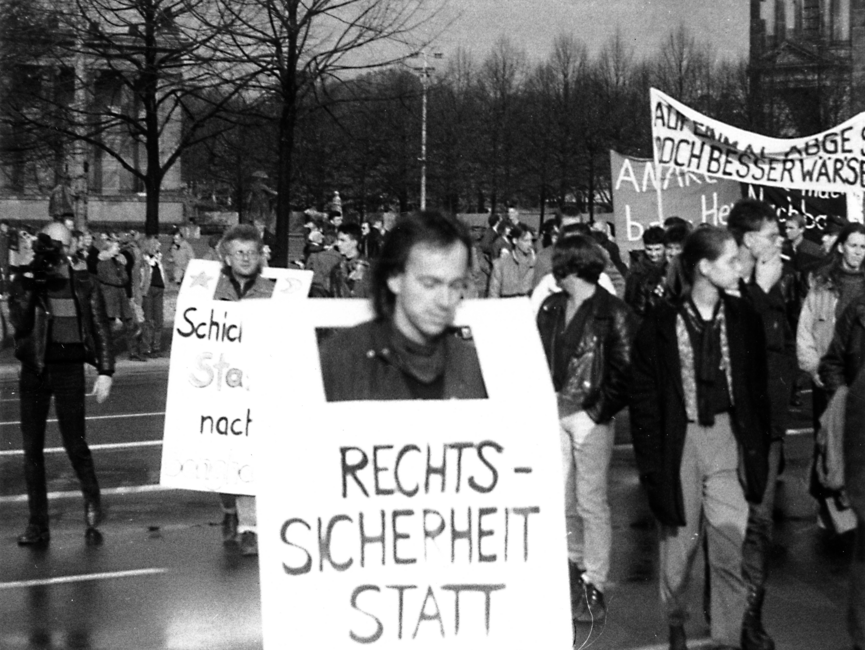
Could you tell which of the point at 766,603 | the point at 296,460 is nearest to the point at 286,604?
the point at 296,460

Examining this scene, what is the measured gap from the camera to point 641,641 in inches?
232

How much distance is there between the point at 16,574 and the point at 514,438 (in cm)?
453

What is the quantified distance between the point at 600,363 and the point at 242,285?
2.35m

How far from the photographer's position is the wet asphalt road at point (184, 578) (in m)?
5.97

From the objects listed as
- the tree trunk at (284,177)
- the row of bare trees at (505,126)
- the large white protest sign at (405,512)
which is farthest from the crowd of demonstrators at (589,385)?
the row of bare trees at (505,126)

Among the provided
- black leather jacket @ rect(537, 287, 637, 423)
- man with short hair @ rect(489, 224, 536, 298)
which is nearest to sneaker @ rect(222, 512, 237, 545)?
black leather jacket @ rect(537, 287, 637, 423)

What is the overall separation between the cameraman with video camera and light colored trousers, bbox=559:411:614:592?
283 centimetres

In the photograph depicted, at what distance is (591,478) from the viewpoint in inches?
255

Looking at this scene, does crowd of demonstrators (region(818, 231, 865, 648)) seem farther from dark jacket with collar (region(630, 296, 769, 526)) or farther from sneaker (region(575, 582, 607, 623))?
sneaker (region(575, 582, 607, 623))

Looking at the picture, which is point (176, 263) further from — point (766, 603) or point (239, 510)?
point (766, 603)

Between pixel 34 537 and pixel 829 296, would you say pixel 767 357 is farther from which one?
pixel 34 537

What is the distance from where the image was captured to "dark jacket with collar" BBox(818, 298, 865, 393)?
6.62 m

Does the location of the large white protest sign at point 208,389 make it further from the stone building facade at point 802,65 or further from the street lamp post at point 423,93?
the stone building facade at point 802,65

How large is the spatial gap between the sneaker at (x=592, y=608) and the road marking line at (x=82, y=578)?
2.19 meters
